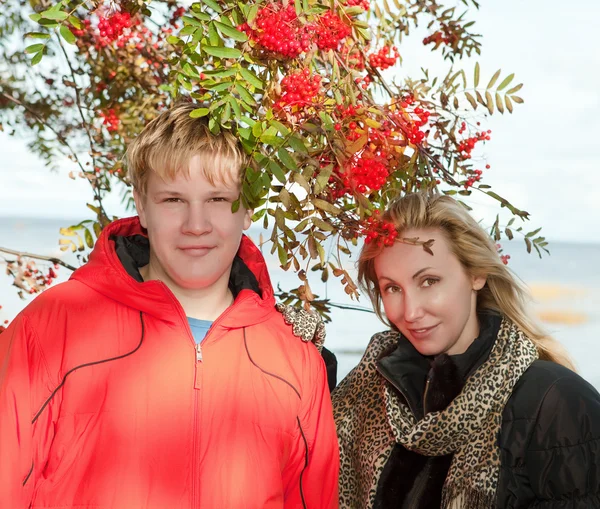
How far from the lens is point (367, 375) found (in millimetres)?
2699

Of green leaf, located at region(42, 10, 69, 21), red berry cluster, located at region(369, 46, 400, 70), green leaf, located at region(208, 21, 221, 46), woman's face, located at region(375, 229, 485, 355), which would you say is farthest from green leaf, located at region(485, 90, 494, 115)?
green leaf, located at region(42, 10, 69, 21)

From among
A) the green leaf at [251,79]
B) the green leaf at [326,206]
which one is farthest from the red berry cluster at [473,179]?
the green leaf at [251,79]

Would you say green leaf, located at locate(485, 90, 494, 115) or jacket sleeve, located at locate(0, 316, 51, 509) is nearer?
jacket sleeve, located at locate(0, 316, 51, 509)

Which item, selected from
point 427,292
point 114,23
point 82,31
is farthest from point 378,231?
point 82,31

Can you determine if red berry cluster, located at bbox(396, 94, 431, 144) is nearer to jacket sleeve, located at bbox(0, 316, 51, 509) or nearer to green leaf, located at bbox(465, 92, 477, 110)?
green leaf, located at bbox(465, 92, 477, 110)

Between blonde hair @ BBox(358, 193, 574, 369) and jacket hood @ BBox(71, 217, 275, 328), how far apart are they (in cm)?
39

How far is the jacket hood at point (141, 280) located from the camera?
2156 mm

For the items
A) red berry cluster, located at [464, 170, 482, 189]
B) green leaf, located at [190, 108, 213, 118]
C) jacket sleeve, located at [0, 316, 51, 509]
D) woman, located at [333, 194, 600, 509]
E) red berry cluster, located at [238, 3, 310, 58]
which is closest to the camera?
jacket sleeve, located at [0, 316, 51, 509]

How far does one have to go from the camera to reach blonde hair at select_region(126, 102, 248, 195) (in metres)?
2.20

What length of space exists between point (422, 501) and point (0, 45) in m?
3.00

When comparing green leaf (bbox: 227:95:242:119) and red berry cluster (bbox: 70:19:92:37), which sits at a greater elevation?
red berry cluster (bbox: 70:19:92:37)

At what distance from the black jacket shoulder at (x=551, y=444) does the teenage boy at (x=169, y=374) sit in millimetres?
527

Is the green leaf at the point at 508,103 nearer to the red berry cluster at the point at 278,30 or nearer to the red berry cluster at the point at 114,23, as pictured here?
the red berry cluster at the point at 278,30

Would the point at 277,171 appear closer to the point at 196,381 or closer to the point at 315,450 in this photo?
the point at 196,381
